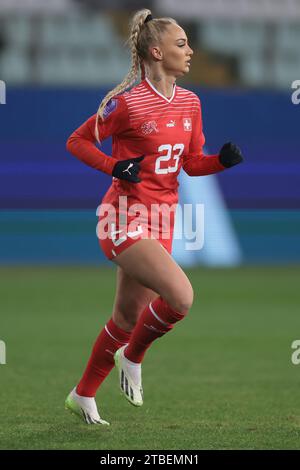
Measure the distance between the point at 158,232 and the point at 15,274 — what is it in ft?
24.3

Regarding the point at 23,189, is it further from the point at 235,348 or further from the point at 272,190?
the point at 235,348

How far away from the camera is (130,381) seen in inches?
224

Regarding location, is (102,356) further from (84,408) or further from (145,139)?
(145,139)

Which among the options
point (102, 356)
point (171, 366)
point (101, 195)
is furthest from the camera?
point (101, 195)

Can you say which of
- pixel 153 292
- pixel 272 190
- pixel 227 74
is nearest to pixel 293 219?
pixel 272 190

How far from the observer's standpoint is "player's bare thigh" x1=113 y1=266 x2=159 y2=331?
5.66 metres

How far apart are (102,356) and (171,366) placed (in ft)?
7.02

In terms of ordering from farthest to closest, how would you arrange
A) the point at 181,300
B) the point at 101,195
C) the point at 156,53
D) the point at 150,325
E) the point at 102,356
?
1. the point at 101,195
2. the point at 102,356
3. the point at 156,53
4. the point at 150,325
5. the point at 181,300

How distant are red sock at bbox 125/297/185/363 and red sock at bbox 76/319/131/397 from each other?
0.25ft

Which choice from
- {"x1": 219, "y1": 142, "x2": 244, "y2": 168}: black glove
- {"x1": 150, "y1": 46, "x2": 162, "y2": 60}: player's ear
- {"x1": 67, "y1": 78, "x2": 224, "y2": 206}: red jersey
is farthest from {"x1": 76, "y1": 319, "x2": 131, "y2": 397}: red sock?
{"x1": 150, "y1": 46, "x2": 162, "y2": 60}: player's ear

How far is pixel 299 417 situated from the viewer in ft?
19.3

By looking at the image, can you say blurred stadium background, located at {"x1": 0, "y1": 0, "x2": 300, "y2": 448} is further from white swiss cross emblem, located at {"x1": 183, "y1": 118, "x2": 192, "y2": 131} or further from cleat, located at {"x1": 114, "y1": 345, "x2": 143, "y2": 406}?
white swiss cross emblem, located at {"x1": 183, "y1": 118, "x2": 192, "y2": 131}

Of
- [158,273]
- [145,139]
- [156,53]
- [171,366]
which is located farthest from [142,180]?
[171,366]

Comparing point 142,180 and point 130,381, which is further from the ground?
point 142,180
